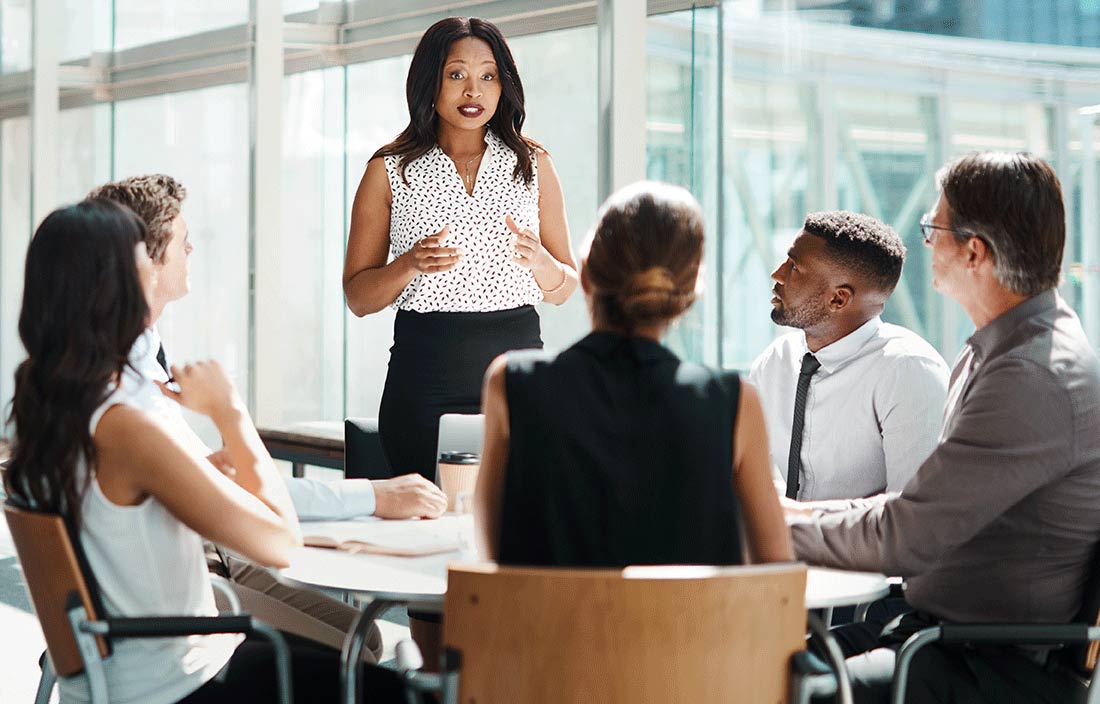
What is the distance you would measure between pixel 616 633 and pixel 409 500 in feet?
3.29

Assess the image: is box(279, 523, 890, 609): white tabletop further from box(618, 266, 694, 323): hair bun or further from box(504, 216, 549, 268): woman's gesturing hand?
box(504, 216, 549, 268): woman's gesturing hand

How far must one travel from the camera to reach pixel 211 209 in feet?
22.3

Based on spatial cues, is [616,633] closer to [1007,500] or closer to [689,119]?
[1007,500]

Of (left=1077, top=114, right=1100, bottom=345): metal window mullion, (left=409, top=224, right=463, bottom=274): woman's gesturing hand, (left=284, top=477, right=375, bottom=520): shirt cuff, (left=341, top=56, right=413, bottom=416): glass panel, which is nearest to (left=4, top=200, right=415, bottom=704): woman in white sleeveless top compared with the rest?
(left=284, top=477, right=375, bottom=520): shirt cuff

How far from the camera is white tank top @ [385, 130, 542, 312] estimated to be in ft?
10.5

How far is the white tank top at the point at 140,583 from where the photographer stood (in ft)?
6.11

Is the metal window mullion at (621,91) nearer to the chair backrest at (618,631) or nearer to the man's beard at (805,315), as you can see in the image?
the man's beard at (805,315)

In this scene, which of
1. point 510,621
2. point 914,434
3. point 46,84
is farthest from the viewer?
point 46,84

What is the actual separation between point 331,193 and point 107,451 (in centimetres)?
467

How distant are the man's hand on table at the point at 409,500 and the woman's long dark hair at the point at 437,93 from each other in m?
0.99

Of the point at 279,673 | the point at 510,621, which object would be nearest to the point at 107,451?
the point at 279,673

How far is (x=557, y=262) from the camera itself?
3203 mm

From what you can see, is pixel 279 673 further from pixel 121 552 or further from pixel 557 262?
pixel 557 262

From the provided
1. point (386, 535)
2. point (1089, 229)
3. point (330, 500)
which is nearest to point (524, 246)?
point (330, 500)
